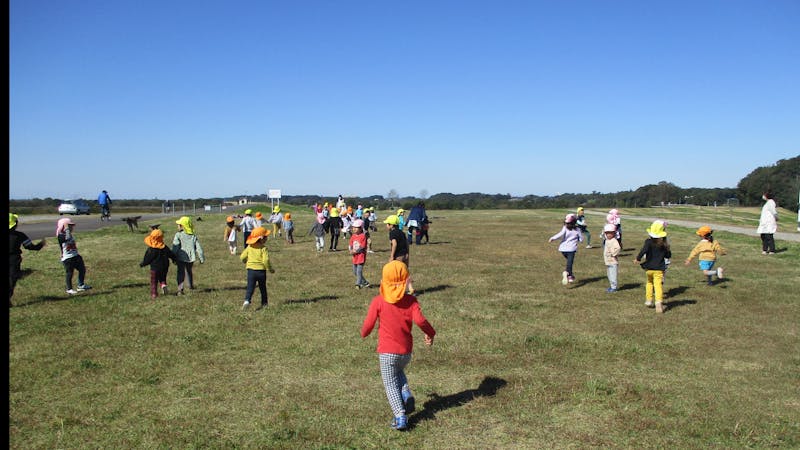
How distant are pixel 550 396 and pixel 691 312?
633cm

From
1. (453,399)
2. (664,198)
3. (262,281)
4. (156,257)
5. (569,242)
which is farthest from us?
(664,198)

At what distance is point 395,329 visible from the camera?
599 centimetres

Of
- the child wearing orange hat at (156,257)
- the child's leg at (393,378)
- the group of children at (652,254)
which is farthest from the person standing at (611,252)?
the child wearing orange hat at (156,257)

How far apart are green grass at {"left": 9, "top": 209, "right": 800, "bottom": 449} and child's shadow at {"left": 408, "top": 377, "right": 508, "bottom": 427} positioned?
0.03 m

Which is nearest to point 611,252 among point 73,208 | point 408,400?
point 408,400

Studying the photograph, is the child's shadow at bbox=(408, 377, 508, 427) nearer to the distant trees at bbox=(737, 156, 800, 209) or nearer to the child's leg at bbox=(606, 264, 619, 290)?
the child's leg at bbox=(606, 264, 619, 290)

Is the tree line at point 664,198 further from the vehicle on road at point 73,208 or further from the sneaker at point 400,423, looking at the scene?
the sneaker at point 400,423

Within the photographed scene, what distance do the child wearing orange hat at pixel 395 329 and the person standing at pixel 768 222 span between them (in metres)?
19.0

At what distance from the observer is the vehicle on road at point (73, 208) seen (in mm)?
51812

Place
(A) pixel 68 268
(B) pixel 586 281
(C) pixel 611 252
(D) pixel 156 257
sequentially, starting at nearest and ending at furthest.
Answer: (D) pixel 156 257, (A) pixel 68 268, (C) pixel 611 252, (B) pixel 586 281

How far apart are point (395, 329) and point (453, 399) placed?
5.13 ft

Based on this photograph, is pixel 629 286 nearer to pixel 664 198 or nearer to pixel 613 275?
pixel 613 275

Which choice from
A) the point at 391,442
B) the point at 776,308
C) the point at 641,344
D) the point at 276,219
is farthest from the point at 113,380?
the point at 276,219

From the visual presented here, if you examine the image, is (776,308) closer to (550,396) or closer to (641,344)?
(641,344)
